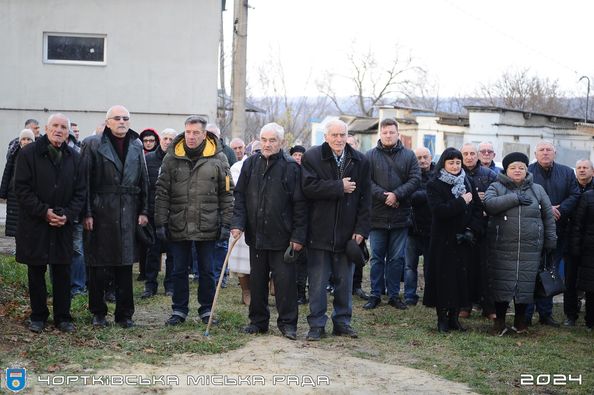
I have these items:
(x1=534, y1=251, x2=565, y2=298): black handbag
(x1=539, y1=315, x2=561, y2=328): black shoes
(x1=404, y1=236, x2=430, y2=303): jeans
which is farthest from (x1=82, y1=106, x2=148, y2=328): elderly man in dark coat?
(x1=539, y1=315, x2=561, y2=328): black shoes

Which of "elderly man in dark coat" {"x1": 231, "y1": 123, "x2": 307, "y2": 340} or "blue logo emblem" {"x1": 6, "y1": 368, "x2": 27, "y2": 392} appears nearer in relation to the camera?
"blue logo emblem" {"x1": 6, "y1": 368, "x2": 27, "y2": 392}

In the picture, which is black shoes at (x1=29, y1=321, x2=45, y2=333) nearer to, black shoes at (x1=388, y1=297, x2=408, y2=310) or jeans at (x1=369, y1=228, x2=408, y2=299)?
jeans at (x1=369, y1=228, x2=408, y2=299)

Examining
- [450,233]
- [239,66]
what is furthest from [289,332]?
[239,66]

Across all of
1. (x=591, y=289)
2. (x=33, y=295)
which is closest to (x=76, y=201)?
(x=33, y=295)

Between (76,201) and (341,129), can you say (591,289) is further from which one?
(76,201)

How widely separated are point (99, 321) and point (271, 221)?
2023mm

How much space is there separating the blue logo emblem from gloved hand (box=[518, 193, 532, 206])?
5402mm

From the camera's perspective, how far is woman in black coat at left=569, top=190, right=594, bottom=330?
34.4ft

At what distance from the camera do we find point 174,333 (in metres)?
8.82

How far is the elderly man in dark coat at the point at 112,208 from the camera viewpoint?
8914mm

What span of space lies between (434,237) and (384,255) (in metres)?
1.87

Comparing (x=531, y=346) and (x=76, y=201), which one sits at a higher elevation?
(x=76, y=201)

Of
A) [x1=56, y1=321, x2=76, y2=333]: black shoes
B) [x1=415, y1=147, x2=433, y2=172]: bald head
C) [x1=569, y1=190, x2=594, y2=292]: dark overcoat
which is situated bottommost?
[x1=56, y1=321, x2=76, y2=333]: black shoes

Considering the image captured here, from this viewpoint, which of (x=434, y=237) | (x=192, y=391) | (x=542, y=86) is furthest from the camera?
(x=542, y=86)
